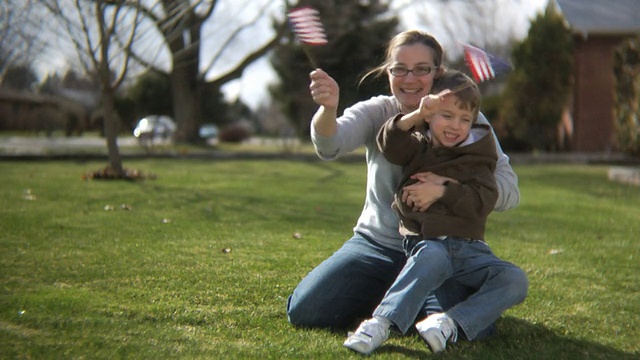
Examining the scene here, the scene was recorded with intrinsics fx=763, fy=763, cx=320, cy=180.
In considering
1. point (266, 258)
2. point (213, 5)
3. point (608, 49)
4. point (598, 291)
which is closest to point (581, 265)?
point (598, 291)

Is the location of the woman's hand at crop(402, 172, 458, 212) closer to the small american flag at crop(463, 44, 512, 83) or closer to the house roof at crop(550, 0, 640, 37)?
the small american flag at crop(463, 44, 512, 83)

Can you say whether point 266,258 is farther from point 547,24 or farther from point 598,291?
point 547,24

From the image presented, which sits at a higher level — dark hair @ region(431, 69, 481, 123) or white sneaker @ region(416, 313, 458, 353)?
dark hair @ region(431, 69, 481, 123)

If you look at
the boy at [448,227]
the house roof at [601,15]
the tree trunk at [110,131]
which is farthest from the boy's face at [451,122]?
the house roof at [601,15]

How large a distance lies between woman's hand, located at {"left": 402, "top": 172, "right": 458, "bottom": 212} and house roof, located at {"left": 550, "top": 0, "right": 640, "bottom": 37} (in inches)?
683

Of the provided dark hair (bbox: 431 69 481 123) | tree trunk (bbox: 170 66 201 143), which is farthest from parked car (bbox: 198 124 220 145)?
dark hair (bbox: 431 69 481 123)

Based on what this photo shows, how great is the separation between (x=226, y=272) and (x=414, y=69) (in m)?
1.72

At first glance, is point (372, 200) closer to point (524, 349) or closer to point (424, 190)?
point (424, 190)

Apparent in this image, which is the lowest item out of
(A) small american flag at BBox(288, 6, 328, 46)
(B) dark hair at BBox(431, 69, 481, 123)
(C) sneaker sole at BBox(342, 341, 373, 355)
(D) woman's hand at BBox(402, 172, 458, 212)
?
(C) sneaker sole at BBox(342, 341, 373, 355)

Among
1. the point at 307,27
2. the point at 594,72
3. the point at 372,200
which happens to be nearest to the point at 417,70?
the point at 307,27

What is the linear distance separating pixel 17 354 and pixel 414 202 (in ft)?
5.74

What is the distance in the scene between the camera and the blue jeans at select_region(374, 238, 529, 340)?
127 inches

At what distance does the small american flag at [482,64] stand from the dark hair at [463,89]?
19 centimetres

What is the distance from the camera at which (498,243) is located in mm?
6020
